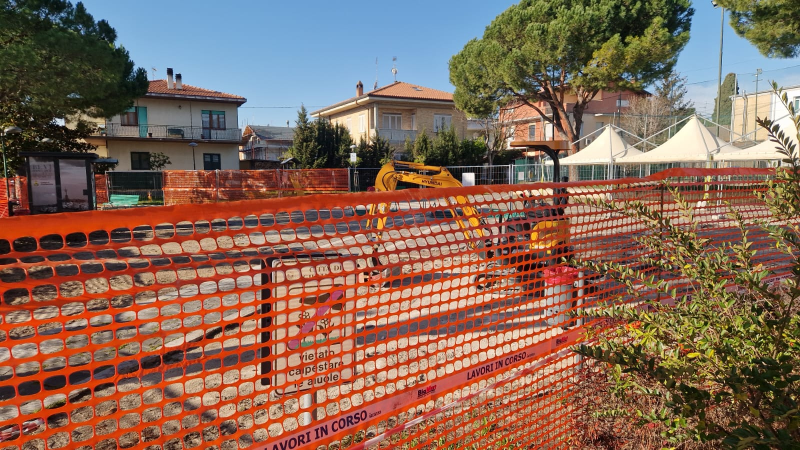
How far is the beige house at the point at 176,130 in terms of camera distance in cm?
3186

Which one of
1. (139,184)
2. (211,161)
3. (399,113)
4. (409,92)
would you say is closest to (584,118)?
(409,92)

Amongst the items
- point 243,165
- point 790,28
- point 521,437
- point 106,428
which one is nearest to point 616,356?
point 521,437

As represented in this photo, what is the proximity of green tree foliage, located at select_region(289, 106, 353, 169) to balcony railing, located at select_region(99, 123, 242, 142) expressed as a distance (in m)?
6.89

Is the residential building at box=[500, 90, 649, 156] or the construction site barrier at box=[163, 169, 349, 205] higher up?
the residential building at box=[500, 90, 649, 156]

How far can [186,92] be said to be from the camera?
35.4m

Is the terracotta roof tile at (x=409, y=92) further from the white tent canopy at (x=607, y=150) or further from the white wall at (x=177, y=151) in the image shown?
the white tent canopy at (x=607, y=150)

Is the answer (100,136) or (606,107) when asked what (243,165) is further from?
(606,107)

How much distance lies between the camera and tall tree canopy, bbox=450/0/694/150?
20.1 meters

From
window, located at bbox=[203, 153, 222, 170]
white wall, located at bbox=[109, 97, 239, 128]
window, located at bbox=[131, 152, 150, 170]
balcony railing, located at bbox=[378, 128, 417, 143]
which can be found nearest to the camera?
window, located at bbox=[131, 152, 150, 170]

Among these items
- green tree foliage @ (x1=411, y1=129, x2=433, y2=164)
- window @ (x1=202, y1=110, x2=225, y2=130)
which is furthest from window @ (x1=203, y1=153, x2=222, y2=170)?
green tree foliage @ (x1=411, y1=129, x2=433, y2=164)

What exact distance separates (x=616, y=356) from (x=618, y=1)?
905 inches

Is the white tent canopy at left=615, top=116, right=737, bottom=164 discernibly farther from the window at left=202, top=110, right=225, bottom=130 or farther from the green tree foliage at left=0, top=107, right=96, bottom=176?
the window at left=202, top=110, right=225, bottom=130

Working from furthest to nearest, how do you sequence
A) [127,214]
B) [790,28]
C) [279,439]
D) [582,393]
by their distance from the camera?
[790,28] < [582,393] < [279,439] < [127,214]

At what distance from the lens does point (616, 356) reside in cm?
163
